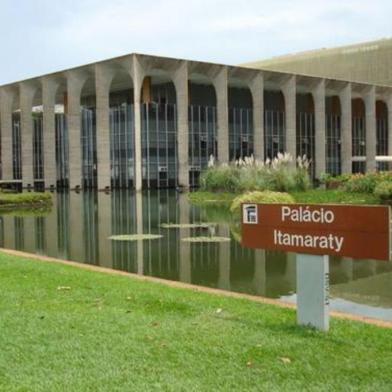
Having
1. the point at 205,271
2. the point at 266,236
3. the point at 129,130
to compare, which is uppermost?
the point at 129,130

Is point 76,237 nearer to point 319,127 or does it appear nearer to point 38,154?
point 319,127

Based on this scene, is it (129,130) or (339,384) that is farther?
(129,130)

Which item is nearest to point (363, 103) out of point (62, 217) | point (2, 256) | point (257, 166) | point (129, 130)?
point (129, 130)

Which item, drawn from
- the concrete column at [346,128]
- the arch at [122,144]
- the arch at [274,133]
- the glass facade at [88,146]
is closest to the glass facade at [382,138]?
the concrete column at [346,128]

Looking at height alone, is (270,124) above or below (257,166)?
above

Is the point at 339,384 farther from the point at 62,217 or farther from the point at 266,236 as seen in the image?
the point at 62,217

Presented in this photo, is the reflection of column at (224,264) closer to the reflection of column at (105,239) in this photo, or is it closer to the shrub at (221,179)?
the reflection of column at (105,239)

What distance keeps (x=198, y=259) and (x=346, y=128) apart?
1990 inches

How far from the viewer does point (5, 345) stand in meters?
5.07

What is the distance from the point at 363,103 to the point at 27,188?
116ft

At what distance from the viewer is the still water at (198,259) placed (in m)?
8.55

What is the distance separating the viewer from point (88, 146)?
53.7 metres

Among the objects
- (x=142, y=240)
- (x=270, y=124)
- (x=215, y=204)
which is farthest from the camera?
(x=270, y=124)

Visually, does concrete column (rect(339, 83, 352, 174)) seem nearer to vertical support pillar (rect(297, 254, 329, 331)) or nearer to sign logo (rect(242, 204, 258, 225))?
sign logo (rect(242, 204, 258, 225))
